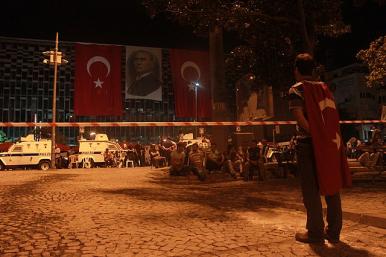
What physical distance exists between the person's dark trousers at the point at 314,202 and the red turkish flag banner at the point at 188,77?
2811 cm

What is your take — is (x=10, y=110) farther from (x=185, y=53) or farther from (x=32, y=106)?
(x=185, y=53)

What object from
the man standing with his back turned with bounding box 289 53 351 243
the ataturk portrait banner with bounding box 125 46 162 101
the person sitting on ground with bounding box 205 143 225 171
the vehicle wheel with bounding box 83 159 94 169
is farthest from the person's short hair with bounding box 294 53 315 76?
the ataturk portrait banner with bounding box 125 46 162 101

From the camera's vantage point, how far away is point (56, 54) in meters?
22.9

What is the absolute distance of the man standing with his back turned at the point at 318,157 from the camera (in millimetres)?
3969

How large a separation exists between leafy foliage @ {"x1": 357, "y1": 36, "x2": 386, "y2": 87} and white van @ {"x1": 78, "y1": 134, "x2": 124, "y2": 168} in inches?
747

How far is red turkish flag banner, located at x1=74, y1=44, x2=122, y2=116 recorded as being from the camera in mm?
29812

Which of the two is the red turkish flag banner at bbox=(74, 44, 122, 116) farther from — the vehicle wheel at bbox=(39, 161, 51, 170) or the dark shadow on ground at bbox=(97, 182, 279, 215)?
the dark shadow on ground at bbox=(97, 182, 279, 215)

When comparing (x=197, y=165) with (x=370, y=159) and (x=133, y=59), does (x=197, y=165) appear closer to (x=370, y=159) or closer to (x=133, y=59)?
(x=370, y=159)

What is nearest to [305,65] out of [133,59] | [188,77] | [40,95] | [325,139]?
[325,139]

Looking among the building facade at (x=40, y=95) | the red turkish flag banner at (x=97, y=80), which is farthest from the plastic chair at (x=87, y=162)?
the building facade at (x=40, y=95)

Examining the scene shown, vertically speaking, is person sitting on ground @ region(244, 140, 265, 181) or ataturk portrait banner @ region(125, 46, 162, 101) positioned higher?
ataturk portrait banner @ region(125, 46, 162, 101)

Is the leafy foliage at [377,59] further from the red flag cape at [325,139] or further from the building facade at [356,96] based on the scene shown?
the building facade at [356,96]

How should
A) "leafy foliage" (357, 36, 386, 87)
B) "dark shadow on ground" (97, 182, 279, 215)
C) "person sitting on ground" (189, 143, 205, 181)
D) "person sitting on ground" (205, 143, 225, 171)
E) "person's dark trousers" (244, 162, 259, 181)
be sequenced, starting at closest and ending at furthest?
"dark shadow on ground" (97, 182, 279, 215), "person's dark trousers" (244, 162, 259, 181), "person sitting on ground" (189, 143, 205, 181), "person sitting on ground" (205, 143, 225, 171), "leafy foliage" (357, 36, 386, 87)

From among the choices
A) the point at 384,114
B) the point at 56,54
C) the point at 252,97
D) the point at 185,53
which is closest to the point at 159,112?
the point at 185,53
